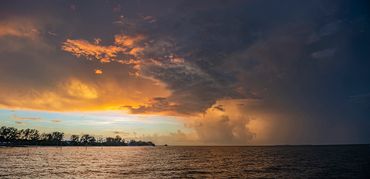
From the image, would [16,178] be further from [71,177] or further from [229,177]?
[229,177]

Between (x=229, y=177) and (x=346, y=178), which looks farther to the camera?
(x=229, y=177)

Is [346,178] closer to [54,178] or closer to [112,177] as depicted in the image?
[112,177]

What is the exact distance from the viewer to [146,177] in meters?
72.8

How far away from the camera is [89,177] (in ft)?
236

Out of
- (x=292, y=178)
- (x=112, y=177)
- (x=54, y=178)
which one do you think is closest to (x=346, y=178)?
(x=292, y=178)

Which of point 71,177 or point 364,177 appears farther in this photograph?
point 71,177

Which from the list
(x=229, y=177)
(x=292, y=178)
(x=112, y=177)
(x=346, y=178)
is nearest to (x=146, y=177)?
(x=112, y=177)

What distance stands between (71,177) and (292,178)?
53389mm

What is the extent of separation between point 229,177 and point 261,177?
25.6 feet

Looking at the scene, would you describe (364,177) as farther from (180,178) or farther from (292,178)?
(180,178)

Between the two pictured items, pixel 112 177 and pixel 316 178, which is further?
pixel 112 177

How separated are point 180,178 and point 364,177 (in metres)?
42.1

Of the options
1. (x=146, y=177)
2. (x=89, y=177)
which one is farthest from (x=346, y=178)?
(x=89, y=177)

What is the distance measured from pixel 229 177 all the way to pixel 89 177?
3463 cm
